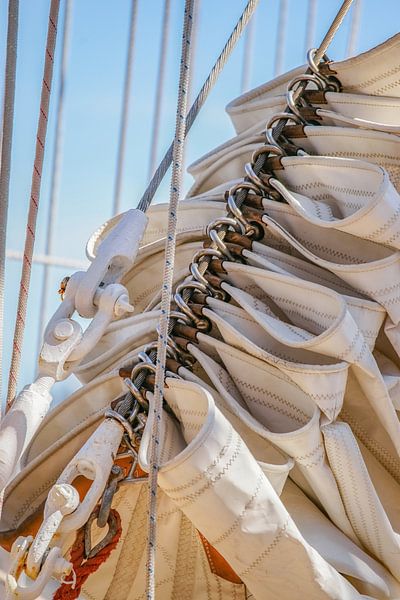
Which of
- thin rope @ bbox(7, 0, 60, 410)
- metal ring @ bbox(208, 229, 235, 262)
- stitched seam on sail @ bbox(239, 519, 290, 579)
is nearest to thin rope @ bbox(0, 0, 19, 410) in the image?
thin rope @ bbox(7, 0, 60, 410)

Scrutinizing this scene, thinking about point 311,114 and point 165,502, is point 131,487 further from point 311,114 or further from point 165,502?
point 311,114

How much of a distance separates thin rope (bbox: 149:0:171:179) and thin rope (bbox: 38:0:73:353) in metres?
0.20

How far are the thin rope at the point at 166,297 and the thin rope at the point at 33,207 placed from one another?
168mm

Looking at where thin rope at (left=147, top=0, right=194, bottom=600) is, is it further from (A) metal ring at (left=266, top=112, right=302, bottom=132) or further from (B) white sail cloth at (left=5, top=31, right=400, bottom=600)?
(A) metal ring at (left=266, top=112, right=302, bottom=132)

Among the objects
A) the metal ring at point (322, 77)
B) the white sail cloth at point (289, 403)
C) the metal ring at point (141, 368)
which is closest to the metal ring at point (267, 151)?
the white sail cloth at point (289, 403)

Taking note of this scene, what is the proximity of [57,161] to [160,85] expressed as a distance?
0.27 meters

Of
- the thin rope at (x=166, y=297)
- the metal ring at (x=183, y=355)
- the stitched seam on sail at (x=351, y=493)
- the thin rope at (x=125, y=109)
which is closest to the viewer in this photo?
the thin rope at (x=166, y=297)

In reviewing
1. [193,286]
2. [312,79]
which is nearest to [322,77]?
[312,79]

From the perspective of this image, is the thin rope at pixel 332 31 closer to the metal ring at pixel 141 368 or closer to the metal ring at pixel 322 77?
the metal ring at pixel 322 77

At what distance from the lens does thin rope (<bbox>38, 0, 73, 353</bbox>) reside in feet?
7.47

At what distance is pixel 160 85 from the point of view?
7.55 ft

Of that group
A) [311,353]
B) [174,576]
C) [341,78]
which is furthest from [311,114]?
[174,576]

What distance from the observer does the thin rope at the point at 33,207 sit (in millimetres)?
1164

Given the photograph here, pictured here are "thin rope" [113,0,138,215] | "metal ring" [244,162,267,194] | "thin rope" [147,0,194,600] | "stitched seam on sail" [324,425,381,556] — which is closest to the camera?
"thin rope" [147,0,194,600]
